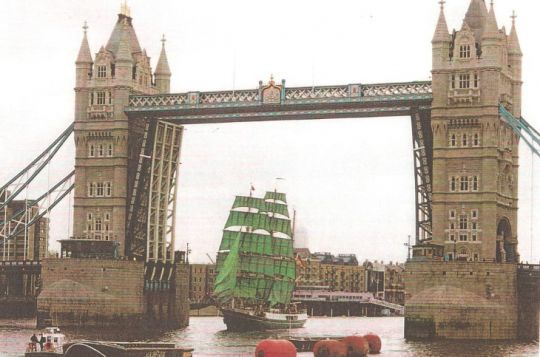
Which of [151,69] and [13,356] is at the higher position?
[151,69]

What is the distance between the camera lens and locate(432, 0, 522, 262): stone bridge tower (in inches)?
4870

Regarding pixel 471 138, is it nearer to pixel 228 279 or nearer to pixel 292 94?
pixel 292 94

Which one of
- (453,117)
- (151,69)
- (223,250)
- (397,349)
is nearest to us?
(397,349)

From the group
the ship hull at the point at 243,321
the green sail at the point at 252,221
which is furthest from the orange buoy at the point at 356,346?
the green sail at the point at 252,221

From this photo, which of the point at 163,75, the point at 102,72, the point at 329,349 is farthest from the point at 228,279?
the point at 329,349

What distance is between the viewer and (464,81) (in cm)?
12531

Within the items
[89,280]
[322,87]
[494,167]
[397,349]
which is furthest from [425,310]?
[89,280]

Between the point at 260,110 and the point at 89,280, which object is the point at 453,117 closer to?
the point at 260,110


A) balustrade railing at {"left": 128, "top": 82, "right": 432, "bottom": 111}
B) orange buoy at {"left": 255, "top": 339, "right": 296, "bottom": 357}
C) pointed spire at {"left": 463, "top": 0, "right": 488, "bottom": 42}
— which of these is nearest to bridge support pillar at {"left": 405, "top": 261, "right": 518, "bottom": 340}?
balustrade railing at {"left": 128, "top": 82, "right": 432, "bottom": 111}

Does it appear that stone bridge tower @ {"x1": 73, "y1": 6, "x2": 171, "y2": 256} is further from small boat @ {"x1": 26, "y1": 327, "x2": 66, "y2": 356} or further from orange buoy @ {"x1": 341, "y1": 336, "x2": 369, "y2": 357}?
small boat @ {"x1": 26, "y1": 327, "x2": 66, "y2": 356}

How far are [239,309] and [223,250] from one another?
28.9 ft

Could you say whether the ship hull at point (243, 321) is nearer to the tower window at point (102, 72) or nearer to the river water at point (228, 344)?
the river water at point (228, 344)

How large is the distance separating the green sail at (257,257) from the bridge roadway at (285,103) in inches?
1034

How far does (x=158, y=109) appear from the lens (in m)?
140
